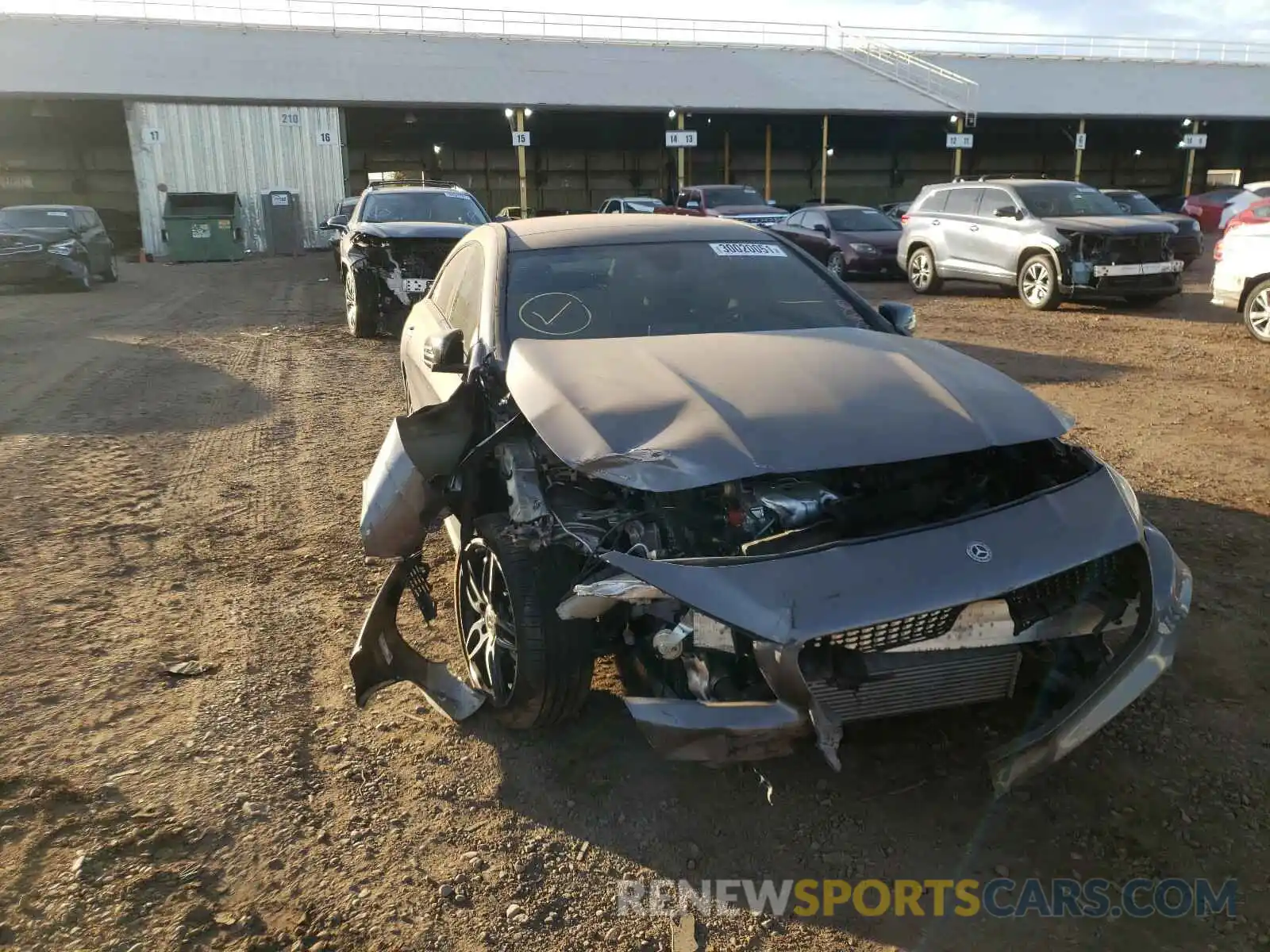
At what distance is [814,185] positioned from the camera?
1622 inches

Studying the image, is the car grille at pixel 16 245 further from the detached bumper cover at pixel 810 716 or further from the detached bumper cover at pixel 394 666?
the detached bumper cover at pixel 810 716

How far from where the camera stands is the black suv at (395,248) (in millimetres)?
10938

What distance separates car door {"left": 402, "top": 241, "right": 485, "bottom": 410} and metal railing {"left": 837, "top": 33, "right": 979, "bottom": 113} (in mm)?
29888

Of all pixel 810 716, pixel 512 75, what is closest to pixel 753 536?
pixel 810 716

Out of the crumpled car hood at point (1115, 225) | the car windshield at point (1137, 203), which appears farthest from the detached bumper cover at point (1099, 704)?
the car windshield at point (1137, 203)

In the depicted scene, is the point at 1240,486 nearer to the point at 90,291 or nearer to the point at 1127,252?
the point at 1127,252

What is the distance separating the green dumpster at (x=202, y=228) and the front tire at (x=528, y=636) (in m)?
24.7

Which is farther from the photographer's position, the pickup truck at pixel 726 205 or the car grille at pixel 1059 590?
the pickup truck at pixel 726 205

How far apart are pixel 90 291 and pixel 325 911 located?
18.5 m

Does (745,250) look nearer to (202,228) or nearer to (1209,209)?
(202,228)

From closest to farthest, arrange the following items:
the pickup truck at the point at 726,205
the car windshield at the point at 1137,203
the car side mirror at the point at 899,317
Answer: the car side mirror at the point at 899,317, the car windshield at the point at 1137,203, the pickup truck at the point at 726,205

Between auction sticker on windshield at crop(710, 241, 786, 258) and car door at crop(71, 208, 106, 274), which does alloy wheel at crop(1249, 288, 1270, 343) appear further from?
car door at crop(71, 208, 106, 274)

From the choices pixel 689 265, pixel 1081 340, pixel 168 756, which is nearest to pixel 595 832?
pixel 168 756

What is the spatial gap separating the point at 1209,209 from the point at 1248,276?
22.4 metres
